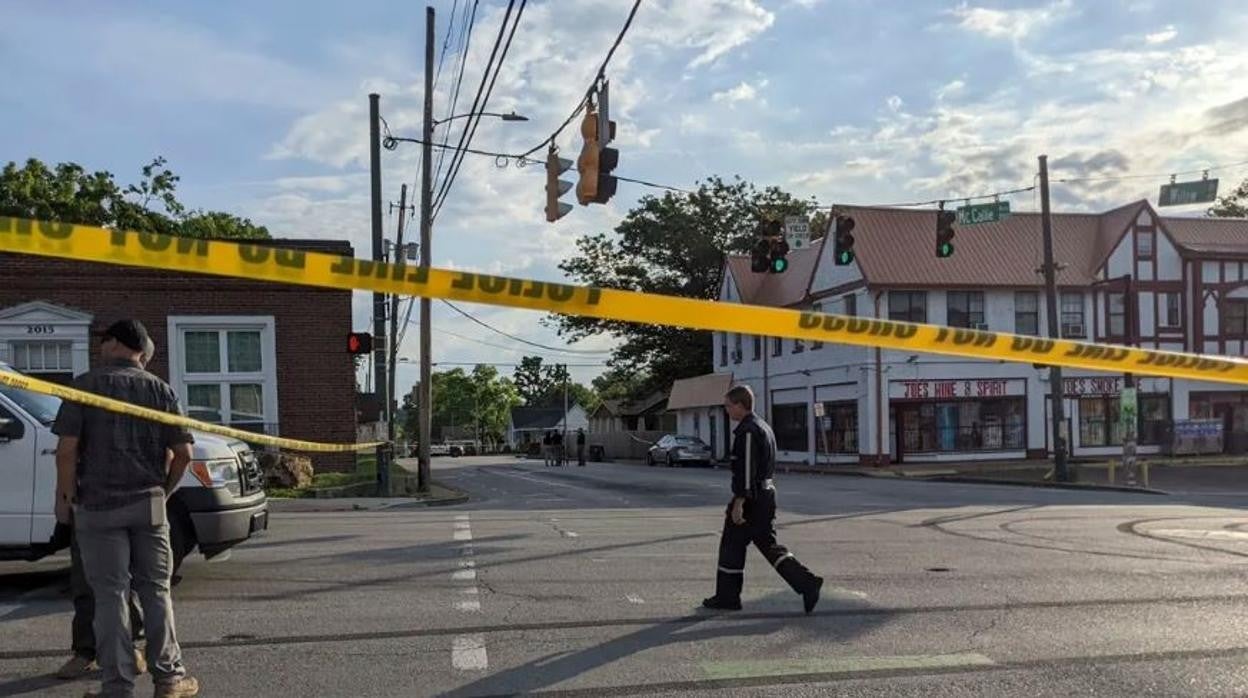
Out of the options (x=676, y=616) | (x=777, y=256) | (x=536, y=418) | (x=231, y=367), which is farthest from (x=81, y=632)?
(x=536, y=418)

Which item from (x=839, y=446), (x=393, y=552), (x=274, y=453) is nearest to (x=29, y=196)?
(x=274, y=453)

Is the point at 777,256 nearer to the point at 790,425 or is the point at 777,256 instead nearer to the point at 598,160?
the point at 598,160

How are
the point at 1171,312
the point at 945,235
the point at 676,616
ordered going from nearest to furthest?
1. the point at 676,616
2. the point at 945,235
3. the point at 1171,312

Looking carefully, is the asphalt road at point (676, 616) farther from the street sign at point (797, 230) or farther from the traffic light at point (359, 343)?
the street sign at point (797, 230)

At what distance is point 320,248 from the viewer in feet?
71.3

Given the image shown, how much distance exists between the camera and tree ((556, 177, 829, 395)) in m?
53.0

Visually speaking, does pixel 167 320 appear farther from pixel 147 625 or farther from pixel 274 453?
pixel 147 625

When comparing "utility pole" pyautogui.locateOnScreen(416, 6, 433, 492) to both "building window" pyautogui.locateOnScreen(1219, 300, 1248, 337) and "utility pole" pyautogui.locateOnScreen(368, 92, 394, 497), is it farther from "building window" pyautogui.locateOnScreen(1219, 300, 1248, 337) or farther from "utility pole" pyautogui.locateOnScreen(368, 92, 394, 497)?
"building window" pyautogui.locateOnScreen(1219, 300, 1248, 337)

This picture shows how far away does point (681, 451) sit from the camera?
4269cm

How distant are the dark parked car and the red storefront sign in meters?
9.46

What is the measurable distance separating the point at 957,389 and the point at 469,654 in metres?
32.7

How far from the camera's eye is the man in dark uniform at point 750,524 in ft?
24.3

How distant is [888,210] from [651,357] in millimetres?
21416

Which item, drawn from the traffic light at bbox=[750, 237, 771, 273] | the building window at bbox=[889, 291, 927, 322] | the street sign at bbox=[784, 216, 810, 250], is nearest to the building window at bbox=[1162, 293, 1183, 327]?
the building window at bbox=[889, 291, 927, 322]
